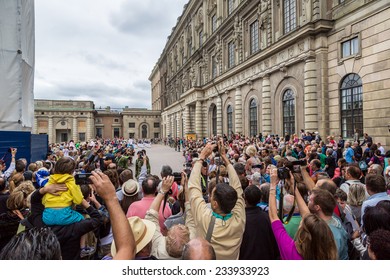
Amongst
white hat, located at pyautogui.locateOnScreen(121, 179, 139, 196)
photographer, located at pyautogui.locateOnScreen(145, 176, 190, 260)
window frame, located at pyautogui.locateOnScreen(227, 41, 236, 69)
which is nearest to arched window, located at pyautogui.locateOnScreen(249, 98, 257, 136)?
window frame, located at pyautogui.locateOnScreen(227, 41, 236, 69)

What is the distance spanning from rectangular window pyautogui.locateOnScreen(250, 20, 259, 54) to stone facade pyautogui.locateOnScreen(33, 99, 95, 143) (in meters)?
48.1

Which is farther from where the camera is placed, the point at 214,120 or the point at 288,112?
the point at 214,120

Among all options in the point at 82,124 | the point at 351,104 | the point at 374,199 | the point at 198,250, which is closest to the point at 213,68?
the point at 351,104

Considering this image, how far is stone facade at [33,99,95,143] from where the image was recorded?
5647 cm

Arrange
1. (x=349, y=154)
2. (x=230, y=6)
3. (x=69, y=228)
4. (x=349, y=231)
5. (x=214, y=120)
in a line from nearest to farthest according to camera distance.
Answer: (x=69, y=228) < (x=349, y=231) < (x=349, y=154) < (x=230, y=6) < (x=214, y=120)

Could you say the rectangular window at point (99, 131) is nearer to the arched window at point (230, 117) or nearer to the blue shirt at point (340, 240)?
the arched window at point (230, 117)

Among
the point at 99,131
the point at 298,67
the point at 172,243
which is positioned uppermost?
the point at 298,67

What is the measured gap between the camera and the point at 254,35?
22938 mm

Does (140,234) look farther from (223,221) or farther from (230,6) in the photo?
(230,6)

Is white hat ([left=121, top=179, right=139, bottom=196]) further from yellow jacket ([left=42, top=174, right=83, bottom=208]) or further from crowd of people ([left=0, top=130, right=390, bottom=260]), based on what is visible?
yellow jacket ([left=42, top=174, right=83, bottom=208])

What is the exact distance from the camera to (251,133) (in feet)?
78.7

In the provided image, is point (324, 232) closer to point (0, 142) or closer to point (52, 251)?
point (52, 251)

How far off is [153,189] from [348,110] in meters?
14.4

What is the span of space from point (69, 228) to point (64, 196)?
1.21 ft
